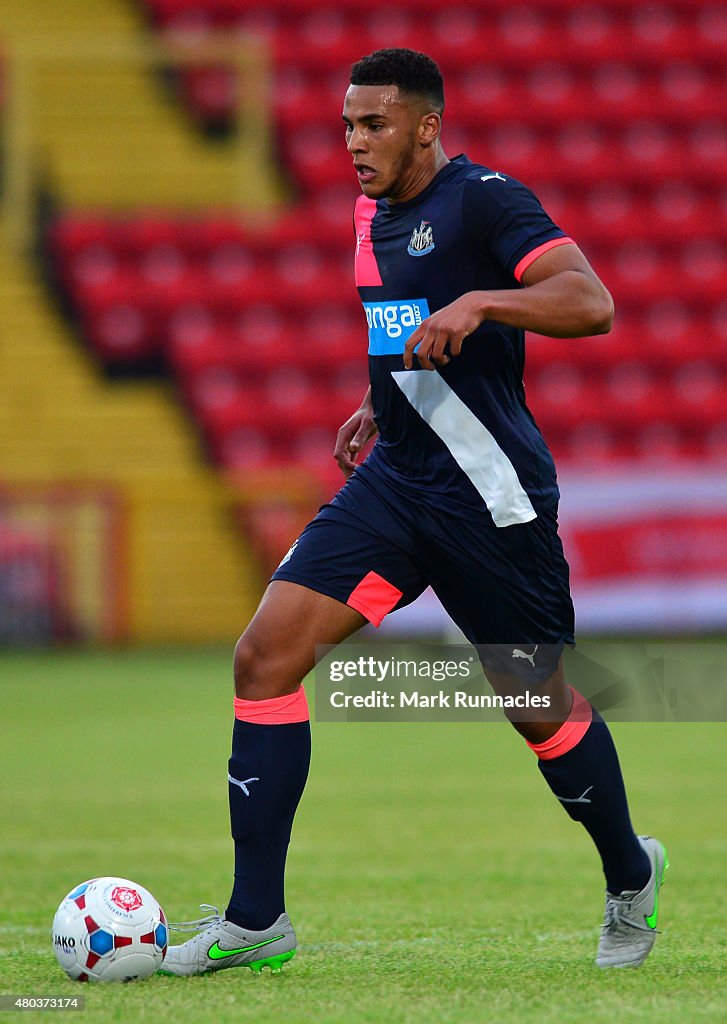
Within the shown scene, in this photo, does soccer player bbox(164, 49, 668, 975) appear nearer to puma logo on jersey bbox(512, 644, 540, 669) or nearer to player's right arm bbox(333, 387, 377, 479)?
puma logo on jersey bbox(512, 644, 540, 669)

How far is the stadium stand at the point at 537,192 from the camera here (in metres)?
14.3

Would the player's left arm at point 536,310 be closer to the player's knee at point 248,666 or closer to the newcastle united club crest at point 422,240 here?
the newcastle united club crest at point 422,240

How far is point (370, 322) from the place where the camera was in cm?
382

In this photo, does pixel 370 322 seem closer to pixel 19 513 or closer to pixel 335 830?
pixel 335 830

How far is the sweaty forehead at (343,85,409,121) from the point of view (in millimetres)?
3691

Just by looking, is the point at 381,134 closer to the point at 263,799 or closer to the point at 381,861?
the point at 263,799

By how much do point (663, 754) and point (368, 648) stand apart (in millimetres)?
3792

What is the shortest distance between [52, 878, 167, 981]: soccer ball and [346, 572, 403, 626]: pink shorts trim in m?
0.81

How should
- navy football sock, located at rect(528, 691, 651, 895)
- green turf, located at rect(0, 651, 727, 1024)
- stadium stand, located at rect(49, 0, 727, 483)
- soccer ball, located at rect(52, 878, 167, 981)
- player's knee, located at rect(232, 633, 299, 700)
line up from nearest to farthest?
green turf, located at rect(0, 651, 727, 1024) → soccer ball, located at rect(52, 878, 167, 981) → player's knee, located at rect(232, 633, 299, 700) → navy football sock, located at rect(528, 691, 651, 895) → stadium stand, located at rect(49, 0, 727, 483)

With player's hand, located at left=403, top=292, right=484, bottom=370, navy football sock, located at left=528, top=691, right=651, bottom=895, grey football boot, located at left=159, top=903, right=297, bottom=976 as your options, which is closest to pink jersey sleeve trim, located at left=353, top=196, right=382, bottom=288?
player's hand, located at left=403, top=292, right=484, bottom=370

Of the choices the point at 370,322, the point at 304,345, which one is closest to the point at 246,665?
the point at 370,322

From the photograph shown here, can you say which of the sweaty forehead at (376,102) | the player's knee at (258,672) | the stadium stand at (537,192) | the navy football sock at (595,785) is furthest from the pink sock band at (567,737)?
the stadium stand at (537,192)

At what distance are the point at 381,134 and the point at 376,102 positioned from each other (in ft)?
0.24

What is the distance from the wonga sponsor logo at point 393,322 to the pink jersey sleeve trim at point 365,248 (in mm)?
60
